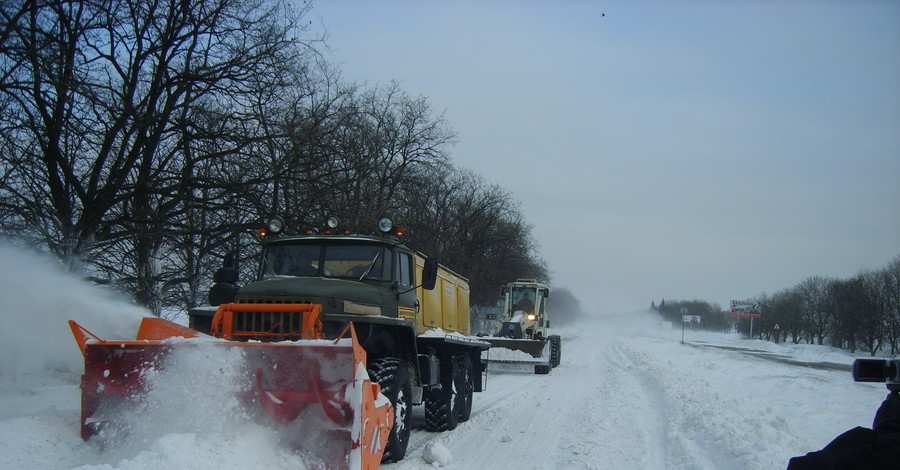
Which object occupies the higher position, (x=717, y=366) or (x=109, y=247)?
(x=109, y=247)

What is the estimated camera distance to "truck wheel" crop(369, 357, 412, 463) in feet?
22.5

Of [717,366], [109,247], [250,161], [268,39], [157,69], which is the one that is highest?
[268,39]

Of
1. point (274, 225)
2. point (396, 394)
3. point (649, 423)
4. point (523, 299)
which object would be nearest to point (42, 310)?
point (274, 225)

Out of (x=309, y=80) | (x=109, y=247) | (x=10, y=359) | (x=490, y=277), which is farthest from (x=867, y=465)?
(x=490, y=277)

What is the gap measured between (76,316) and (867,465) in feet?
27.2

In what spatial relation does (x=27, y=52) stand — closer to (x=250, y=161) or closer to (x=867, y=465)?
(x=250, y=161)

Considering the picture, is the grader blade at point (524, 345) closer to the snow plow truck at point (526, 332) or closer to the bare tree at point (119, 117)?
the snow plow truck at point (526, 332)

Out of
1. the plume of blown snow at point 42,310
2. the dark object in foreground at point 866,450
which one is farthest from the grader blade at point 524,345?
the dark object in foreground at point 866,450

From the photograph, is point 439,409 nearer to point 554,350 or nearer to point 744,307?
point 554,350

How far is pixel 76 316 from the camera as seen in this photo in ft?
25.6

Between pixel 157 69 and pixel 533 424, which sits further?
pixel 157 69

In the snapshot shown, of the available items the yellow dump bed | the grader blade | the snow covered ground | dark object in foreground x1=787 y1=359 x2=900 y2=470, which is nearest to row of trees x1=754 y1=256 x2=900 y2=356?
the grader blade

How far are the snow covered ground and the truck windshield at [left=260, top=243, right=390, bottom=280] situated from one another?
6.40 feet

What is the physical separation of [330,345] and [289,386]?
1.70 feet
